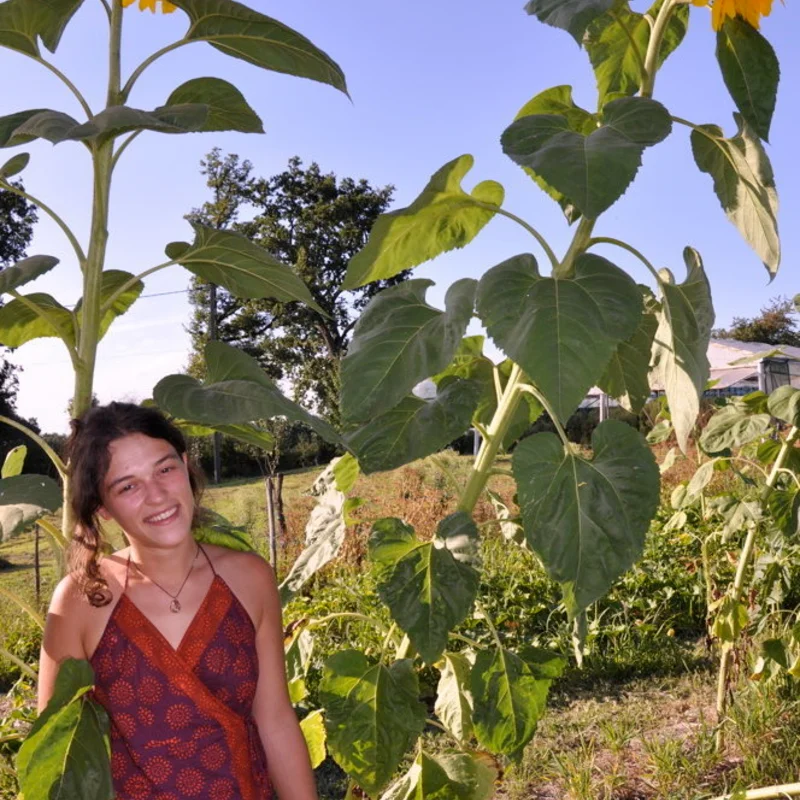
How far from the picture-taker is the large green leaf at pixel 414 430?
46.4 inches

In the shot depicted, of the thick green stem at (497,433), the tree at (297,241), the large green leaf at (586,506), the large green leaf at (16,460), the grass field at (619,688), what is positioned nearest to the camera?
the large green leaf at (586,506)

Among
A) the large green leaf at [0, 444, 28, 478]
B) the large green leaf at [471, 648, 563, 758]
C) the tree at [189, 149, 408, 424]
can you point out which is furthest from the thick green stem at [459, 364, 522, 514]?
the tree at [189, 149, 408, 424]

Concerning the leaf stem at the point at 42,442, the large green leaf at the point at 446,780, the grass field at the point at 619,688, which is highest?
the leaf stem at the point at 42,442

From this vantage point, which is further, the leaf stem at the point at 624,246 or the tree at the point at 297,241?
the tree at the point at 297,241

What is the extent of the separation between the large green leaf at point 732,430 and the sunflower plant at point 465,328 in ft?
3.92

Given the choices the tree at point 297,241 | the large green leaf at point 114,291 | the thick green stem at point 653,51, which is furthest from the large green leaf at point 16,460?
the tree at point 297,241

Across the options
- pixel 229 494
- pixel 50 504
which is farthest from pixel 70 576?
pixel 229 494

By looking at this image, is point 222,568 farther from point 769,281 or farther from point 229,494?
point 229,494

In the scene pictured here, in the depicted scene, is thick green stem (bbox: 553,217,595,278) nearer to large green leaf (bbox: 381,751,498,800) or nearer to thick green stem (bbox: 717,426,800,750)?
large green leaf (bbox: 381,751,498,800)

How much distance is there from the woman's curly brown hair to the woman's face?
0.04 ft

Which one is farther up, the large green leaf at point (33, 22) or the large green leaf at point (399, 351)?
the large green leaf at point (33, 22)

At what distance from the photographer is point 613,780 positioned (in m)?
2.33

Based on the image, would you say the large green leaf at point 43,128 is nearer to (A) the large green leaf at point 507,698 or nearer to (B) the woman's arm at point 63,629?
(B) the woman's arm at point 63,629

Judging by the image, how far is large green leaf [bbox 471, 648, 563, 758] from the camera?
1273 millimetres
